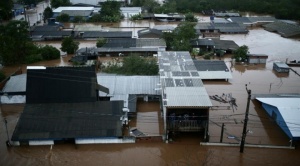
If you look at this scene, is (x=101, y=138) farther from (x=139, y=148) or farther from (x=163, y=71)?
(x=163, y=71)

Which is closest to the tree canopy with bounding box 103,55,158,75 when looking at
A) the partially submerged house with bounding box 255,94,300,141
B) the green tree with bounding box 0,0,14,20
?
the partially submerged house with bounding box 255,94,300,141

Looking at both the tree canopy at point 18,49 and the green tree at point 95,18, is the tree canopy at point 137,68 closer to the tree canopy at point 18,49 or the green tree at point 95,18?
the tree canopy at point 18,49

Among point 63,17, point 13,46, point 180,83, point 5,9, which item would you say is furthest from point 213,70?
point 5,9

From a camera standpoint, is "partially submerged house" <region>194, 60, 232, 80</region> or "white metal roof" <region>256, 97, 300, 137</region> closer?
"white metal roof" <region>256, 97, 300, 137</region>

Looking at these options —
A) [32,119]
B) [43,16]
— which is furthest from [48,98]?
[43,16]

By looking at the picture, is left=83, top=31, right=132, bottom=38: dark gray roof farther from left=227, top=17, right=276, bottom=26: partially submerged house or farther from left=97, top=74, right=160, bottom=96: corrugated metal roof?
left=227, top=17, right=276, bottom=26: partially submerged house

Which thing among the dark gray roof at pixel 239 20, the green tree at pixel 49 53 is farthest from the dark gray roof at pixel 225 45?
the green tree at pixel 49 53
